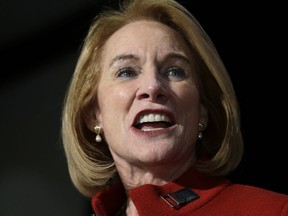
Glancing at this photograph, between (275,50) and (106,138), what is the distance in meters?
0.80

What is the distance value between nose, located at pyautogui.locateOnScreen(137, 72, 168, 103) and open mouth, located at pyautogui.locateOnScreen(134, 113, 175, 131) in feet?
0.15

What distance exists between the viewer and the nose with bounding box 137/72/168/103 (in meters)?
1.91

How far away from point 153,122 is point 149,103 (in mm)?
61

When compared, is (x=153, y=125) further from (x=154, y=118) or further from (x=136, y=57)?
(x=136, y=57)

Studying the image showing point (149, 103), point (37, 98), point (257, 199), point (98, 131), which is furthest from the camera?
point (37, 98)

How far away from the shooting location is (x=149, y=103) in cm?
191

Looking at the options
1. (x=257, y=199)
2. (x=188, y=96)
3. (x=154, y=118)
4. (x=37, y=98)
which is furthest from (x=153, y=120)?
(x=37, y=98)

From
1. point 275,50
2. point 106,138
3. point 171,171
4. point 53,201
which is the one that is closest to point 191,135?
point 171,171

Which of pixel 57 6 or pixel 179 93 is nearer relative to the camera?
pixel 179 93

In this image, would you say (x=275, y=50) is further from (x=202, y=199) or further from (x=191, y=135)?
(x=202, y=199)

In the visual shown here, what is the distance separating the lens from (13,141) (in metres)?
2.92

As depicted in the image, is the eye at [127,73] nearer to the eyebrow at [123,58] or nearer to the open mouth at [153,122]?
the eyebrow at [123,58]

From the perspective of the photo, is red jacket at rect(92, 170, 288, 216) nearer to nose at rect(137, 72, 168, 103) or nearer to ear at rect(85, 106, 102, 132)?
nose at rect(137, 72, 168, 103)

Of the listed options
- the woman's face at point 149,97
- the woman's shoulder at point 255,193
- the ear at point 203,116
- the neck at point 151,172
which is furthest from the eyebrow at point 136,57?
the woman's shoulder at point 255,193
